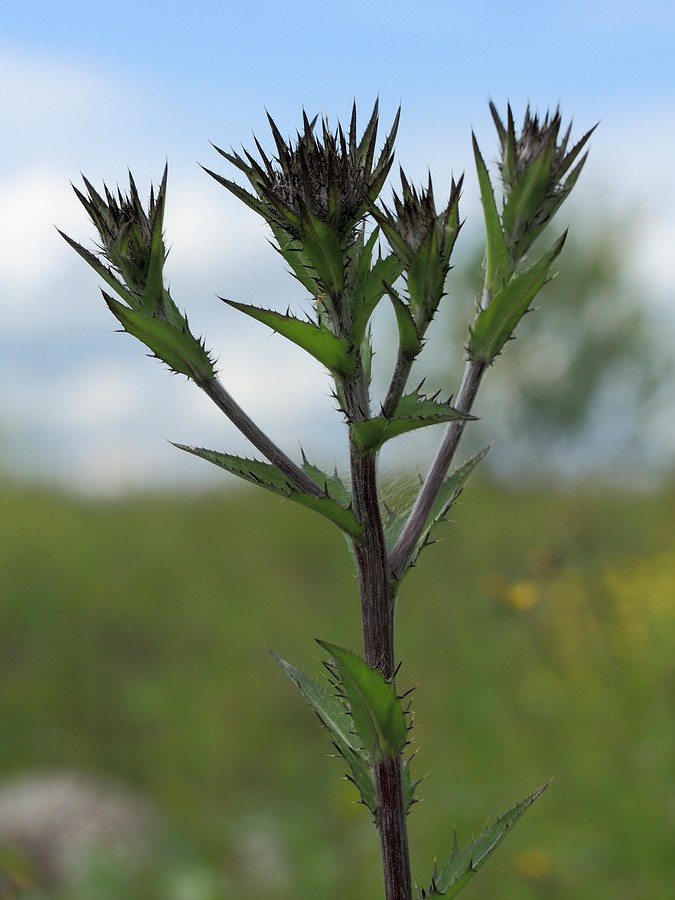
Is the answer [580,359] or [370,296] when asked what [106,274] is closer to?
[370,296]

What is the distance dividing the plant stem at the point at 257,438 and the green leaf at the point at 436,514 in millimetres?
135

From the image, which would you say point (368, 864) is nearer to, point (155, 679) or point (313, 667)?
point (313, 667)

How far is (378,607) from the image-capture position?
1.00 meters

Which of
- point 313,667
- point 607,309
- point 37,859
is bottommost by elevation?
point 37,859

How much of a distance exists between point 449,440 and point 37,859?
5821 mm

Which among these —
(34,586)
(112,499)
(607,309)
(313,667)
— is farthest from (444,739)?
(607,309)

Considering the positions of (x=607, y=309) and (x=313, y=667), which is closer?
(x=313, y=667)

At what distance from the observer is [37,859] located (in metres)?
5.88

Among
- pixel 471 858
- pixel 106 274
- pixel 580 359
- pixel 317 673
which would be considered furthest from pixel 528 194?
pixel 580 359

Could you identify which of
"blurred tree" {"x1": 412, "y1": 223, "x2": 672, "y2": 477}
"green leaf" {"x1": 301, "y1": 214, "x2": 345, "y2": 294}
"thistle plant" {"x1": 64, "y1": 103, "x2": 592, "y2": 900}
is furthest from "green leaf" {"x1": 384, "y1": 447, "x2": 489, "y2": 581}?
"blurred tree" {"x1": 412, "y1": 223, "x2": 672, "y2": 477}

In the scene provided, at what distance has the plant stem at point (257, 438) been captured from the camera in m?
1.05

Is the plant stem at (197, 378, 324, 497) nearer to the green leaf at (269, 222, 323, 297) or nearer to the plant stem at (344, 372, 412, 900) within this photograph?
the plant stem at (344, 372, 412, 900)

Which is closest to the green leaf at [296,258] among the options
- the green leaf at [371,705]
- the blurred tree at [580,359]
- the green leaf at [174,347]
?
the green leaf at [174,347]

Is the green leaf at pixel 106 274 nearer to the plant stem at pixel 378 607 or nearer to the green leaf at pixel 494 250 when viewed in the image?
the plant stem at pixel 378 607
